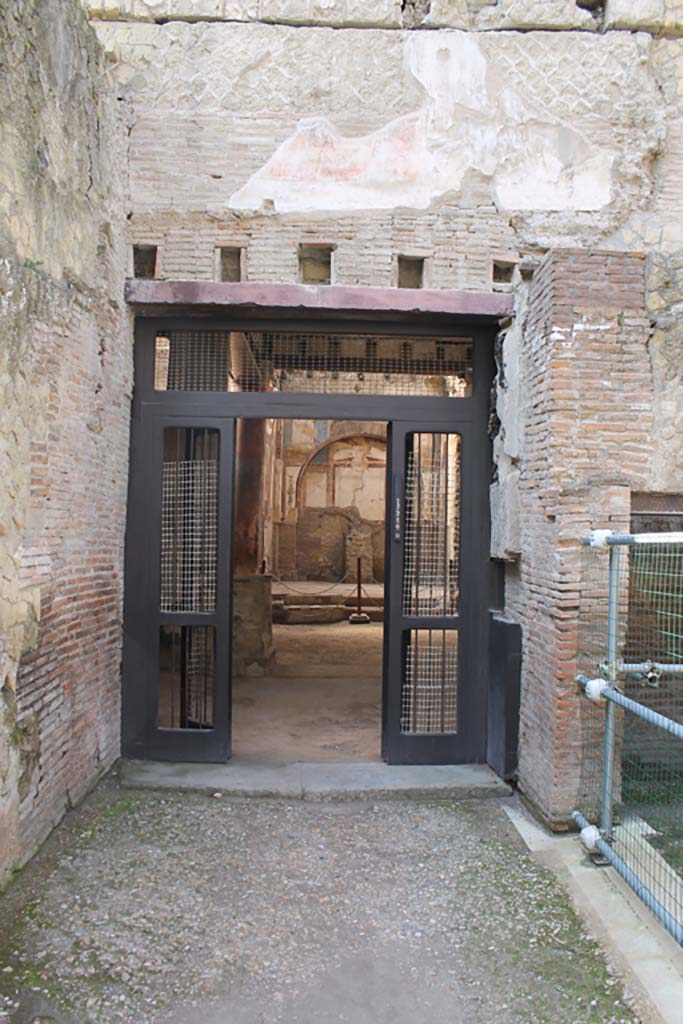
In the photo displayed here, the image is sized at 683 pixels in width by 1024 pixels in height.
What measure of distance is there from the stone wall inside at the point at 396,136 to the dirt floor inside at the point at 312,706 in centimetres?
180

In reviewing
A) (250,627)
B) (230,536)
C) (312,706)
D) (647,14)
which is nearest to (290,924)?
(230,536)

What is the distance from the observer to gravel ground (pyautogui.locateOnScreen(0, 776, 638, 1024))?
8.57ft

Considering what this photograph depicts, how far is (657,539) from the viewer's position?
10.3 ft

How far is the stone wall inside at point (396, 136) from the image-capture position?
4594mm

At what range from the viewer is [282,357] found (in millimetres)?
5336

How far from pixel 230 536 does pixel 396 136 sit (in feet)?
9.09

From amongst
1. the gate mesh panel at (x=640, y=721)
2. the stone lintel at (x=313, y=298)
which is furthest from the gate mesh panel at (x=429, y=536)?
the gate mesh panel at (x=640, y=721)

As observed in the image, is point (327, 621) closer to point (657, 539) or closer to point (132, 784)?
point (132, 784)

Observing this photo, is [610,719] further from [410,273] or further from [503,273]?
[410,273]

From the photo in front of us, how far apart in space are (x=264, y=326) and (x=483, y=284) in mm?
1437

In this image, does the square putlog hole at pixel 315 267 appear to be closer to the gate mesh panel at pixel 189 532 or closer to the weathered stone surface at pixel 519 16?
the gate mesh panel at pixel 189 532

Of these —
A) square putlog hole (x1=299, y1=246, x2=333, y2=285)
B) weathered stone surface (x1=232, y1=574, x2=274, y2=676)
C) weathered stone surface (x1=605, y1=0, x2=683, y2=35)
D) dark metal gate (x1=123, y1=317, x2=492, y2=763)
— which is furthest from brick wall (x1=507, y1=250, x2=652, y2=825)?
weathered stone surface (x1=232, y1=574, x2=274, y2=676)

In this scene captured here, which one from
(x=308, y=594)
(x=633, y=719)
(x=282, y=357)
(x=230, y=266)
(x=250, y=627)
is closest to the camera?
(x=633, y=719)

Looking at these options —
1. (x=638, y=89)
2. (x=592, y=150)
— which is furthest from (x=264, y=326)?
(x=638, y=89)
